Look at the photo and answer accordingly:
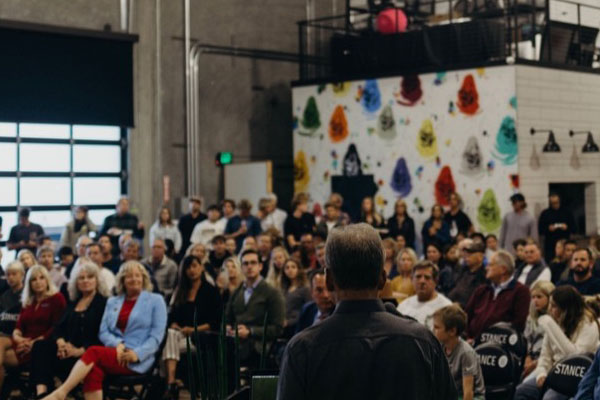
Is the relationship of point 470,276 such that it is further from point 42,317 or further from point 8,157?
point 8,157

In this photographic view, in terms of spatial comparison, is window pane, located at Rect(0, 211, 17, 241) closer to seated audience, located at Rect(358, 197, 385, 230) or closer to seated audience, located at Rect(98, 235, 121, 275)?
seated audience, located at Rect(98, 235, 121, 275)

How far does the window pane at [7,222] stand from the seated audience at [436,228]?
5485 mm

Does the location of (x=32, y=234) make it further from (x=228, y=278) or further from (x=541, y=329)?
(x=541, y=329)

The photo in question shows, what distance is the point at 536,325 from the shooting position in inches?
286

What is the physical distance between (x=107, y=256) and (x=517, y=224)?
5070mm

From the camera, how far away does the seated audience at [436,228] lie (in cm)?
1301

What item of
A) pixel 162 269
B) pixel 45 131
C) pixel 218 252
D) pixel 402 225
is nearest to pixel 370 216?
pixel 402 225

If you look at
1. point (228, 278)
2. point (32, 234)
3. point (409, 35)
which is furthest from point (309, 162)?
point (228, 278)

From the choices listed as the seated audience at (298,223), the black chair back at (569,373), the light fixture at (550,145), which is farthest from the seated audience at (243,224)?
the black chair back at (569,373)

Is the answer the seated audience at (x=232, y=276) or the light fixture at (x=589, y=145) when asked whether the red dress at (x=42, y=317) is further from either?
the light fixture at (x=589, y=145)

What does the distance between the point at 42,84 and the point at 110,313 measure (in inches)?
275

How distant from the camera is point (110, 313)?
7.64m

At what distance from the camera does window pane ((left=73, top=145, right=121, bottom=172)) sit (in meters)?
14.5

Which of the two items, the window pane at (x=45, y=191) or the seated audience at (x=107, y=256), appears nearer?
the seated audience at (x=107, y=256)
